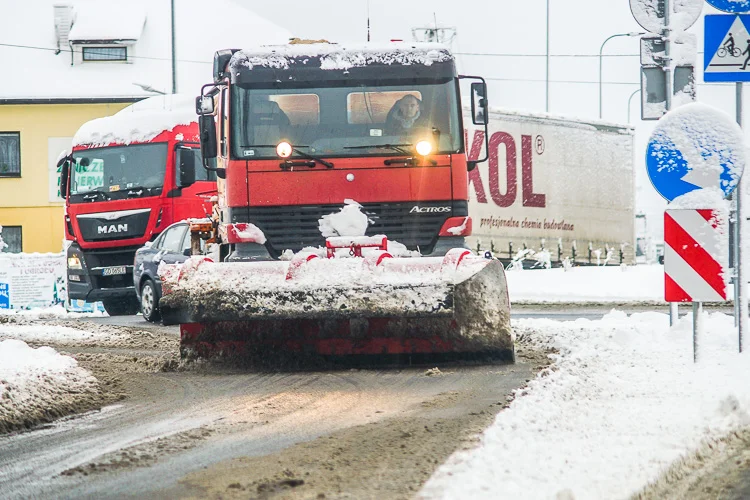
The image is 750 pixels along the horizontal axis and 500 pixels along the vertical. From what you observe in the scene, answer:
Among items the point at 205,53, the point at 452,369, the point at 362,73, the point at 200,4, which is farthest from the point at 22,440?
the point at 200,4

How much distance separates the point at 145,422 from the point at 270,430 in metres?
0.87

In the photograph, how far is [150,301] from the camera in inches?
728

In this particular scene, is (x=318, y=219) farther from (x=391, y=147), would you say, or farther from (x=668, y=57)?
(x=668, y=57)

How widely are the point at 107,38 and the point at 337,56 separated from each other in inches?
1365

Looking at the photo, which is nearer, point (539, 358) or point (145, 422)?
point (145, 422)

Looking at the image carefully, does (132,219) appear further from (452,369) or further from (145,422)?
(145,422)

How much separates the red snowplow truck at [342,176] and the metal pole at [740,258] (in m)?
1.87

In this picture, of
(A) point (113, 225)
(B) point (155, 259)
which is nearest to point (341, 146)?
(B) point (155, 259)

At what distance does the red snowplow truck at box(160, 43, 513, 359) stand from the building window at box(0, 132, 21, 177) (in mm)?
33433

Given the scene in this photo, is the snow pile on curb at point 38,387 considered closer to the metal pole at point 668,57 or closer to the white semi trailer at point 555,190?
the metal pole at point 668,57

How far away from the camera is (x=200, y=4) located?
160 feet

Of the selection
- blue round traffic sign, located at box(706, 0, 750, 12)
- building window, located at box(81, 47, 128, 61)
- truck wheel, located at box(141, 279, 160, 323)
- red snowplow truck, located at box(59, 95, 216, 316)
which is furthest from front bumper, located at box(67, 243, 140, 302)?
building window, located at box(81, 47, 128, 61)

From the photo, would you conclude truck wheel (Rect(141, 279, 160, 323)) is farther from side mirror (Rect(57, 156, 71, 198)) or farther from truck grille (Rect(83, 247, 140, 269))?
side mirror (Rect(57, 156, 71, 198))

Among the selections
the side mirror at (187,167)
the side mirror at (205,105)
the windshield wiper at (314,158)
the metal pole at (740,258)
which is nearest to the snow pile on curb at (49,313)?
the side mirror at (187,167)
